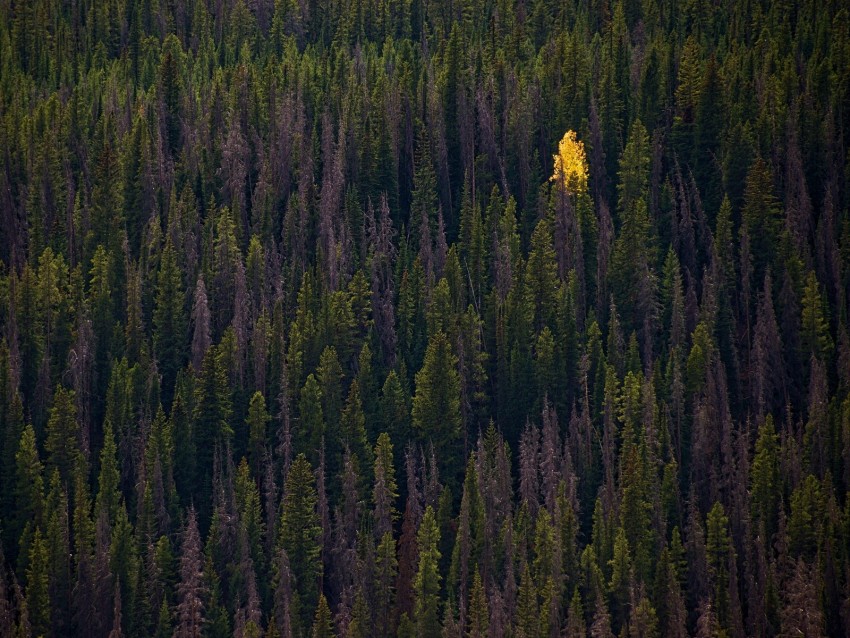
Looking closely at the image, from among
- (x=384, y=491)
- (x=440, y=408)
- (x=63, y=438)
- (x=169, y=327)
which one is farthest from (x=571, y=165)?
(x=63, y=438)

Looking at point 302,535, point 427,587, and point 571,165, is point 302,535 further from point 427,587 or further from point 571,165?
point 571,165

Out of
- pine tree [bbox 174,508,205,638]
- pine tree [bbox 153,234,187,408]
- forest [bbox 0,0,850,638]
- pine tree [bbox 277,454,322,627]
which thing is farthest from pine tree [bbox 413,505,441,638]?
pine tree [bbox 153,234,187,408]

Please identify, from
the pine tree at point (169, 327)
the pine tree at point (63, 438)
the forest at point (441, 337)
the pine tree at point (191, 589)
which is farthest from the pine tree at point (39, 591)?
the pine tree at point (169, 327)

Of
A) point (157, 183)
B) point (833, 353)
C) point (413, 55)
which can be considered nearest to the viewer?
point (833, 353)

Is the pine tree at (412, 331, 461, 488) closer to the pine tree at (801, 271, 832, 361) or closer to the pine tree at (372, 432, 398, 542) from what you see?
the pine tree at (372, 432, 398, 542)

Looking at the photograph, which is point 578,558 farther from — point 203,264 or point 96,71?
point 96,71

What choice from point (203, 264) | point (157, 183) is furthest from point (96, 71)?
point (203, 264)

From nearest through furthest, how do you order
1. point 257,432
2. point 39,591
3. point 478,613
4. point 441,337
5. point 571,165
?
point 478,613
point 39,591
point 257,432
point 441,337
point 571,165
